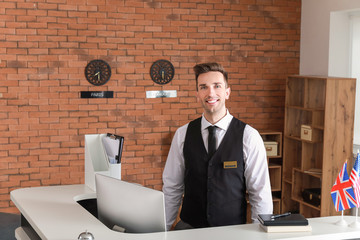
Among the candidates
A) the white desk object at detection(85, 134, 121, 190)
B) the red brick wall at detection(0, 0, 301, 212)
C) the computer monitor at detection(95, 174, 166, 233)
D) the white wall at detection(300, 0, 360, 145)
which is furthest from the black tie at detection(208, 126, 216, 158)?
the white wall at detection(300, 0, 360, 145)

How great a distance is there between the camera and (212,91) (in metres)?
3.11

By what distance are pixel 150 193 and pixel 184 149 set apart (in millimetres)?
844

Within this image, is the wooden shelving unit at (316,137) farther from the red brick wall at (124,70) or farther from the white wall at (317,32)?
the red brick wall at (124,70)

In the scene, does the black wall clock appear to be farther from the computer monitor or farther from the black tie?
the computer monitor

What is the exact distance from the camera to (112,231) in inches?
103

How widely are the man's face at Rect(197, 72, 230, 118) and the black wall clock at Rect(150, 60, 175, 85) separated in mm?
2969

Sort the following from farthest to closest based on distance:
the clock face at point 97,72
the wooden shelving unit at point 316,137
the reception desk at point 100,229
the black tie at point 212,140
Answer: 1. the clock face at point 97,72
2. the wooden shelving unit at point 316,137
3. the black tie at point 212,140
4. the reception desk at point 100,229

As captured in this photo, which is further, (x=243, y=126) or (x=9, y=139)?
(x=9, y=139)

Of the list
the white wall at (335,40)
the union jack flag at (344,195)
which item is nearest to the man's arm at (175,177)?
the union jack flag at (344,195)

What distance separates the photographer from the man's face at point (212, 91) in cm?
312

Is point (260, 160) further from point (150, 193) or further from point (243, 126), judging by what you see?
point (150, 193)

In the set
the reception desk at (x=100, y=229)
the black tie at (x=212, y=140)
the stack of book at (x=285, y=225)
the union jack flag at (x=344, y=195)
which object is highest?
the black tie at (x=212, y=140)

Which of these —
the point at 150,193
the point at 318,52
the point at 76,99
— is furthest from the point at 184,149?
the point at 318,52

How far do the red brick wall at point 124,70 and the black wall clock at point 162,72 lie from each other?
2.5 inches
